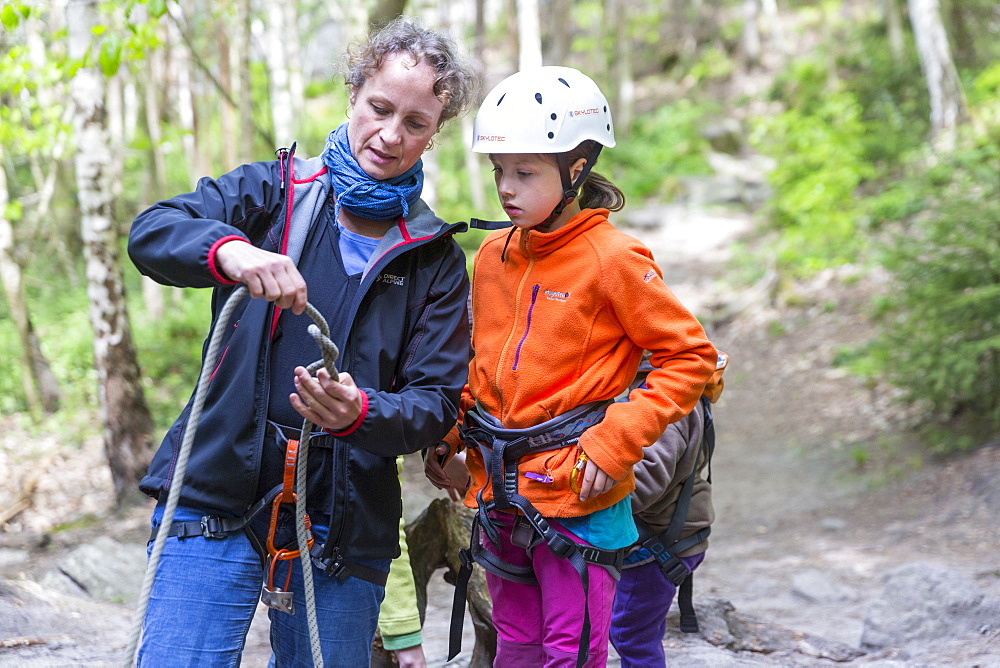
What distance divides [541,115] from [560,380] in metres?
0.79

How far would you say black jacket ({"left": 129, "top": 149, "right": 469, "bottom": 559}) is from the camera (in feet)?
6.68

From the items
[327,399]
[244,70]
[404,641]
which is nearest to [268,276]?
[327,399]

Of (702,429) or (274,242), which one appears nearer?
(274,242)

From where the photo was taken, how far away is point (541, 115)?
2504 millimetres

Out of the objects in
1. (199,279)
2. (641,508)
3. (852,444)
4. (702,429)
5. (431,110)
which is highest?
(431,110)

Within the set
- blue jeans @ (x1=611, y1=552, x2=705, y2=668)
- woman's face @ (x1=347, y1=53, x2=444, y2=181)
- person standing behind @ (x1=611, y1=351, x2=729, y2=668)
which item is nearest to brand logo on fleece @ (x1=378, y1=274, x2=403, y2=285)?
woman's face @ (x1=347, y1=53, x2=444, y2=181)

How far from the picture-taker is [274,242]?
222cm

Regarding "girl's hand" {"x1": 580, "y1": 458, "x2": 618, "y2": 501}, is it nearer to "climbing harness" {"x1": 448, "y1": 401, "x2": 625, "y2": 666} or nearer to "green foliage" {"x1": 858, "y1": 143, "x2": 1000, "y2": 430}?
"climbing harness" {"x1": 448, "y1": 401, "x2": 625, "y2": 666}

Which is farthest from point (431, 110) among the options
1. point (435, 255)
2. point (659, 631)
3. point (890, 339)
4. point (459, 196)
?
point (459, 196)

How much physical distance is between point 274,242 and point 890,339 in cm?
747

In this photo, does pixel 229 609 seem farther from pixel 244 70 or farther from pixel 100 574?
pixel 244 70

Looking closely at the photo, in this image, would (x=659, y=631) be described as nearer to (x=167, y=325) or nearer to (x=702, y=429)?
(x=702, y=429)

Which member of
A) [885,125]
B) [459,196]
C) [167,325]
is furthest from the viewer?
[459,196]

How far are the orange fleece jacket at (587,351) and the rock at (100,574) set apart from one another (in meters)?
4.39
